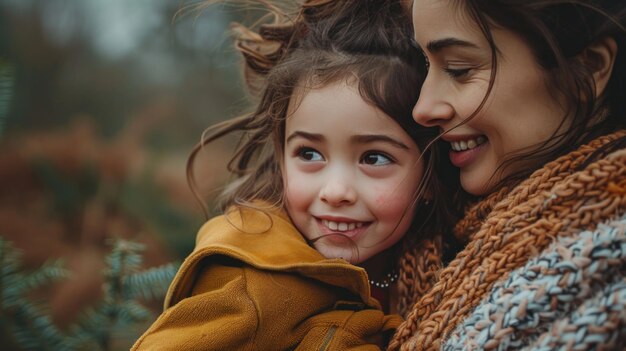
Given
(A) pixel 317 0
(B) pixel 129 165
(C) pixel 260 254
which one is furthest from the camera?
(B) pixel 129 165

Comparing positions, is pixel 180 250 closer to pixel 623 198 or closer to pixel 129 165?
pixel 129 165

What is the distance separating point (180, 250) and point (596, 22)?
336 cm

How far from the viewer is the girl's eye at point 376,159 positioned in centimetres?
202

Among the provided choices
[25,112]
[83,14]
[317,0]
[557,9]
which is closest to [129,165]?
[25,112]

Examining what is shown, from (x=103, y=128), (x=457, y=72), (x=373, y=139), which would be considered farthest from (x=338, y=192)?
(x=103, y=128)

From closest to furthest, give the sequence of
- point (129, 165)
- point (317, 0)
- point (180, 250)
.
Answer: point (317, 0), point (180, 250), point (129, 165)

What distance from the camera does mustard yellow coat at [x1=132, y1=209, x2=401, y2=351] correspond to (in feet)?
5.79

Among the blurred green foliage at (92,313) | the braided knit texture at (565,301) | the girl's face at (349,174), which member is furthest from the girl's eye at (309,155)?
the blurred green foliage at (92,313)

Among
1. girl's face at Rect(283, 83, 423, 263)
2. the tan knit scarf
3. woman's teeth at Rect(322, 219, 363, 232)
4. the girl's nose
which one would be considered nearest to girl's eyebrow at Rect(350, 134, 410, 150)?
girl's face at Rect(283, 83, 423, 263)

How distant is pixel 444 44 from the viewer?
1.79 m

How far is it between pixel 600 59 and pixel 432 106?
414 mm

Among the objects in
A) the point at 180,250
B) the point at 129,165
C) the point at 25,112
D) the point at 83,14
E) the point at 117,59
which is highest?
the point at 83,14

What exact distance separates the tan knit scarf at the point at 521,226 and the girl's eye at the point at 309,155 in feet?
1.68

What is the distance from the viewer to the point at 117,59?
569 centimetres
